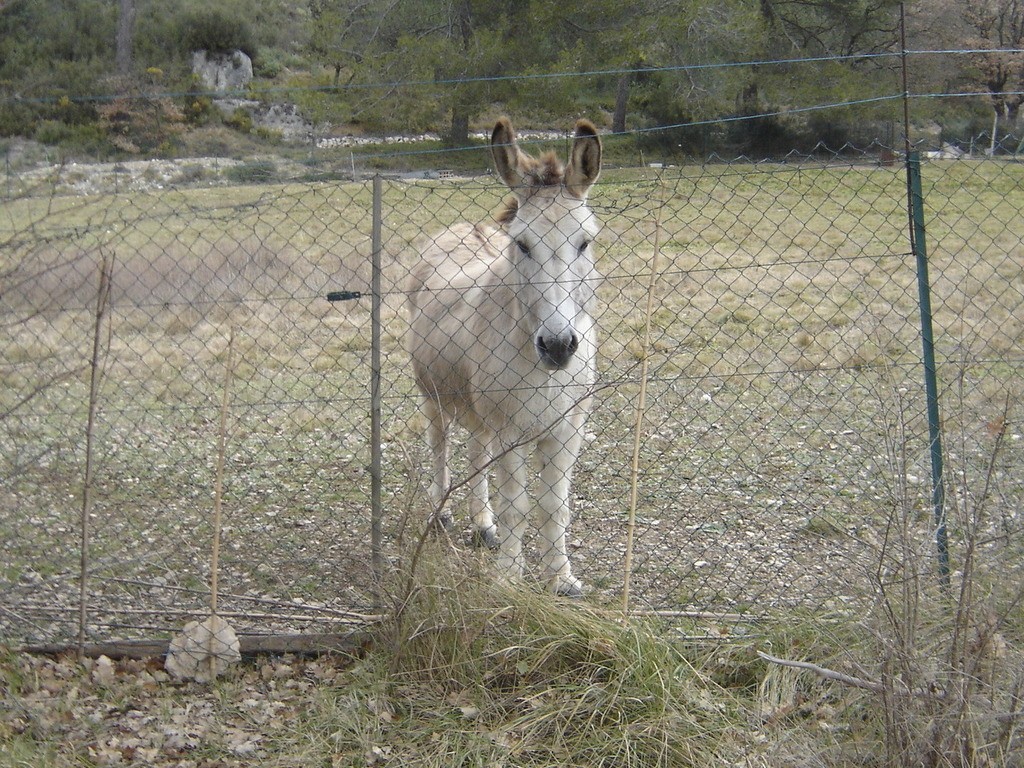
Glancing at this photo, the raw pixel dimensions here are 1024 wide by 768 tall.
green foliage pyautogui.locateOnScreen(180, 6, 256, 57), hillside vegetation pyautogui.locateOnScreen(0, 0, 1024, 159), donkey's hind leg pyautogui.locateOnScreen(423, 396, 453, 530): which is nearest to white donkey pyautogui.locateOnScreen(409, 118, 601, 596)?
donkey's hind leg pyautogui.locateOnScreen(423, 396, 453, 530)

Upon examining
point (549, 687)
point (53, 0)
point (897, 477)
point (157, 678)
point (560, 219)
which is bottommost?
point (157, 678)

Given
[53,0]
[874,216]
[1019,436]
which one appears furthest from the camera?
[53,0]

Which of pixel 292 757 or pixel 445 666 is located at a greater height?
pixel 445 666

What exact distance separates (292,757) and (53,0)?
41013 millimetres

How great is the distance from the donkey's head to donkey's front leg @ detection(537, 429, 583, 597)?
0.63 metres

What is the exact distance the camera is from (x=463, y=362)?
5.23m

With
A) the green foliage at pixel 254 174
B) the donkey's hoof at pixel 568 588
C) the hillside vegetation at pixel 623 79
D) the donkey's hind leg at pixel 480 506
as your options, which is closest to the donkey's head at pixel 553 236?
the donkey's hoof at pixel 568 588

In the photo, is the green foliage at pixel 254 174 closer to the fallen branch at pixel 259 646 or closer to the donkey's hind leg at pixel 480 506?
the donkey's hind leg at pixel 480 506

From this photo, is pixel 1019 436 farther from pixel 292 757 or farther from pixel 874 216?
pixel 874 216

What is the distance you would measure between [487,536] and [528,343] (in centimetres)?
176

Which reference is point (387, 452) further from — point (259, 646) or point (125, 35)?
point (125, 35)

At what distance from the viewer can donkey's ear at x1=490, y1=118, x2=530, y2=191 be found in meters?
4.33

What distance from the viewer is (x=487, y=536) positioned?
5891 mm

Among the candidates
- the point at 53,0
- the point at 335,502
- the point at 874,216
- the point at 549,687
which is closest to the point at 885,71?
the point at 874,216
